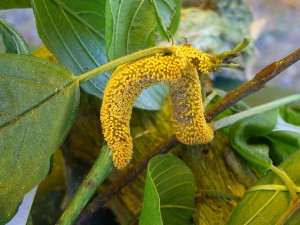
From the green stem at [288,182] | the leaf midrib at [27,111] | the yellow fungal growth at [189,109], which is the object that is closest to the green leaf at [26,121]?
the leaf midrib at [27,111]

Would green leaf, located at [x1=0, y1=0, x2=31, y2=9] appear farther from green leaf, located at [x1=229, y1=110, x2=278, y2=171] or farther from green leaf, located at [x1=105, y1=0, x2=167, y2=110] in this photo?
green leaf, located at [x1=229, y1=110, x2=278, y2=171]

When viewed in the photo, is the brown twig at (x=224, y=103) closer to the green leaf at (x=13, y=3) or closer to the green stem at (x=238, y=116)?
the green stem at (x=238, y=116)

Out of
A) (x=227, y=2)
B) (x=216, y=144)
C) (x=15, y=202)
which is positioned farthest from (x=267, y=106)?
(x=227, y=2)

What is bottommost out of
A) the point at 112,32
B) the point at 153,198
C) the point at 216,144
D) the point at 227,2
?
the point at 227,2

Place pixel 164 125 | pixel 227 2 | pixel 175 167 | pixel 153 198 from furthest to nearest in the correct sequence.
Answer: pixel 227 2 < pixel 164 125 < pixel 175 167 < pixel 153 198

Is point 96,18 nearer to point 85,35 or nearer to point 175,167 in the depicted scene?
point 85,35

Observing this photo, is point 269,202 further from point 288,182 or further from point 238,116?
point 238,116

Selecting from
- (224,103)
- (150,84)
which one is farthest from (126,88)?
(224,103)
